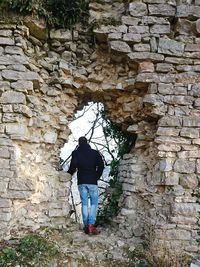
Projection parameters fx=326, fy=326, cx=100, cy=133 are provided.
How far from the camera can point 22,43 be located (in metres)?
5.14

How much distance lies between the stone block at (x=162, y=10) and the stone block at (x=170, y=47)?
46cm

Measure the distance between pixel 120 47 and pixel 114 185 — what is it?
2459 mm

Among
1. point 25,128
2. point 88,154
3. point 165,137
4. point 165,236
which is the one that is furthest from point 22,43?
point 165,236

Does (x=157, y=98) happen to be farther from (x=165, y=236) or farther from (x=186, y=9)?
(x=165, y=236)

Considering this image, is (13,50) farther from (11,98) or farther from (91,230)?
(91,230)

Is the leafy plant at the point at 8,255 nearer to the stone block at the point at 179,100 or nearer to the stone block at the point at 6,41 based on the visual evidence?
the stone block at the point at 6,41

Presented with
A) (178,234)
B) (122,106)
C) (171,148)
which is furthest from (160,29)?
(178,234)

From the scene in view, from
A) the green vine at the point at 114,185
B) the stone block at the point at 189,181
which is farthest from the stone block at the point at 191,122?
the green vine at the point at 114,185

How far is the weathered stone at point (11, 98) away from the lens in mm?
4992

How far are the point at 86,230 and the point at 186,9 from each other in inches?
159

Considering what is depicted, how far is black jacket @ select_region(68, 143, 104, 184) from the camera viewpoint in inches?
223

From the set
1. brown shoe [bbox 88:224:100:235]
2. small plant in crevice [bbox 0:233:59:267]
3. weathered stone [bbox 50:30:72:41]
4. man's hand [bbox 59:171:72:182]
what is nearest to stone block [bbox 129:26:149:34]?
weathered stone [bbox 50:30:72:41]

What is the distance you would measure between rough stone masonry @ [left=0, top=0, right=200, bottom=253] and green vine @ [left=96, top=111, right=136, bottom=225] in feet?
0.83

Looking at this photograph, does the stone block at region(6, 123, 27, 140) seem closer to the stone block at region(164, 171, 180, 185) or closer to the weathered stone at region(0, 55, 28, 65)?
the weathered stone at region(0, 55, 28, 65)
